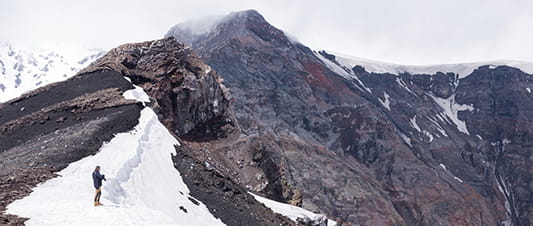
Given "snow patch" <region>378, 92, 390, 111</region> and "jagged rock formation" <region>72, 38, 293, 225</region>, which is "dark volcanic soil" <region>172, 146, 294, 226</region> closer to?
"jagged rock formation" <region>72, 38, 293, 225</region>

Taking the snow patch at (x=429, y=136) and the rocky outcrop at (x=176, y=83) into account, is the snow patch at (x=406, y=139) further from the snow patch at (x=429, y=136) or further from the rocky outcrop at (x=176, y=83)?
the rocky outcrop at (x=176, y=83)

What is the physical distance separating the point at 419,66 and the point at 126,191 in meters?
189

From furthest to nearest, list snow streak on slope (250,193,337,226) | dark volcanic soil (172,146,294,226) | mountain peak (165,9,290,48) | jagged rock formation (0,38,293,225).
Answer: mountain peak (165,9,290,48)
snow streak on slope (250,193,337,226)
dark volcanic soil (172,146,294,226)
jagged rock formation (0,38,293,225)

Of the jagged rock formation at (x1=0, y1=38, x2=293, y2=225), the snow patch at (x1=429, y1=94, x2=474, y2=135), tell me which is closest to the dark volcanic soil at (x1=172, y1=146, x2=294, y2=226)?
the jagged rock formation at (x1=0, y1=38, x2=293, y2=225)

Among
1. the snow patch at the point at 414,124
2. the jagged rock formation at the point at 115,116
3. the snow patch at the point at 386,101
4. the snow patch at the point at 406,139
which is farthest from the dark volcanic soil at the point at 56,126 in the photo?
the snow patch at the point at 386,101

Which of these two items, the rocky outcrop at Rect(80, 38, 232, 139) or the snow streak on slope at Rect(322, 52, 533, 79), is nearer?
the rocky outcrop at Rect(80, 38, 232, 139)

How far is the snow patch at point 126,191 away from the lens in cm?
1490

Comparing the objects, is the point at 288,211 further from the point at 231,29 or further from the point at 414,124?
the point at 414,124

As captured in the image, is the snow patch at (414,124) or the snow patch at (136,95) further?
the snow patch at (414,124)

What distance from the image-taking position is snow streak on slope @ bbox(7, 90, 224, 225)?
14.9 metres

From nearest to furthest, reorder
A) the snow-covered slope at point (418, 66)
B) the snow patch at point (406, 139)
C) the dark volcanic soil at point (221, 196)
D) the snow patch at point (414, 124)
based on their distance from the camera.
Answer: the dark volcanic soil at point (221, 196), the snow patch at point (406, 139), the snow patch at point (414, 124), the snow-covered slope at point (418, 66)

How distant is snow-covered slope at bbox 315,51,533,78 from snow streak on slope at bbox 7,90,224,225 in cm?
15019

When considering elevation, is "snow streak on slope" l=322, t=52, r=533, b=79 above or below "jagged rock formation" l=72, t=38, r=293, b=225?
below

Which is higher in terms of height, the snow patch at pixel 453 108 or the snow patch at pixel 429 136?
the snow patch at pixel 453 108
